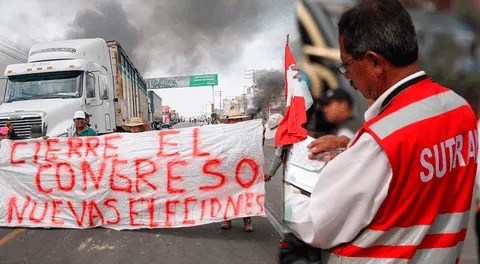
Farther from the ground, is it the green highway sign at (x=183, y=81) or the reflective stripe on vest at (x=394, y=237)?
the green highway sign at (x=183, y=81)

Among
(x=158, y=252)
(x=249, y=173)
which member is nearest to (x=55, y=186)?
(x=158, y=252)

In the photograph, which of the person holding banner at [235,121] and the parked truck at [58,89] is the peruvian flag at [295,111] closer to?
the person holding banner at [235,121]

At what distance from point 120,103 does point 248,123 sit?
790cm

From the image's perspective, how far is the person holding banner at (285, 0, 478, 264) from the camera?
86 cm

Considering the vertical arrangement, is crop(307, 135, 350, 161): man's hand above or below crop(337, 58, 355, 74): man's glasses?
below

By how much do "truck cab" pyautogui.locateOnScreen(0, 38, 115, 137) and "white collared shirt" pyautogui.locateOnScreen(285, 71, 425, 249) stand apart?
7.98 m

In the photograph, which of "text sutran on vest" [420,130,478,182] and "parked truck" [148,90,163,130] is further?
"parked truck" [148,90,163,130]

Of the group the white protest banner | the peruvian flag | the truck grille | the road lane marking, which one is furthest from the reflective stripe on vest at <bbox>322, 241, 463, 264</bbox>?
the truck grille

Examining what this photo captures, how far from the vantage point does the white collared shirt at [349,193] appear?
0.86 m

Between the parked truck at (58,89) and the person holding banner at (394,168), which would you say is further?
the parked truck at (58,89)

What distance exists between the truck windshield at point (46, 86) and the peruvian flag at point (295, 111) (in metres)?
7.88

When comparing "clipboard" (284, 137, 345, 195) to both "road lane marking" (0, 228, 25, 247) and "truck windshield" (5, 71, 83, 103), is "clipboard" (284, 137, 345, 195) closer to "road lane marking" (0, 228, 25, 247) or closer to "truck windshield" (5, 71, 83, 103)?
"road lane marking" (0, 228, 25, 247)

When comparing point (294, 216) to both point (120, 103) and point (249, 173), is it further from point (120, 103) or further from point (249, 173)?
point (120, 103)

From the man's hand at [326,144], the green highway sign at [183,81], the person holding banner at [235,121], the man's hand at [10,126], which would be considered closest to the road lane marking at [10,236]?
the person holding banner at [235,121]
